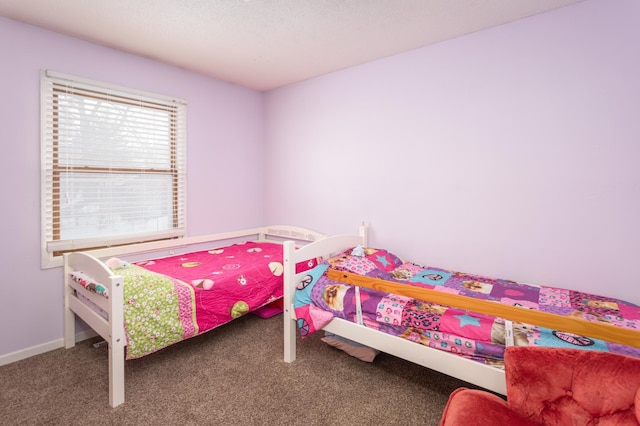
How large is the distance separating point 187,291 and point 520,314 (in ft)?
6.62

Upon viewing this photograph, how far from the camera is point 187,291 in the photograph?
7.55 feet

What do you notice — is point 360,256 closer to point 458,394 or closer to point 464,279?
point 464,279

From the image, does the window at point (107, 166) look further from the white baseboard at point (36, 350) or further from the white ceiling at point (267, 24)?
the white baseboard at point (36, 350)

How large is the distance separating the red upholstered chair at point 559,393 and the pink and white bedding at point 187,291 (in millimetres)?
1704

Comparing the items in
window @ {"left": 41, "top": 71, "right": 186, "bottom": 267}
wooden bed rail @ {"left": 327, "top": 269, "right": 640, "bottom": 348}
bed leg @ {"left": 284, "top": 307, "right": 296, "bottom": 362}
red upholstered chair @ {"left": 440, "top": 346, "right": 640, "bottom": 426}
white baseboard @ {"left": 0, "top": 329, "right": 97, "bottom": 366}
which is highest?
window @ {"left": 41, "top": 71, "right": 186, "bottom": 267}

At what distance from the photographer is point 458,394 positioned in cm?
136

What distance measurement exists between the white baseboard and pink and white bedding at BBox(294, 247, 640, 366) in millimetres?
1776

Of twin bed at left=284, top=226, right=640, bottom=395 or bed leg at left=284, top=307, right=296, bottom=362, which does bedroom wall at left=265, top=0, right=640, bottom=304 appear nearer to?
twin bed at left=284, top=226, right=640, bottom=395

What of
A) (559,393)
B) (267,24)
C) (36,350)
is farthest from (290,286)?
(36,350)

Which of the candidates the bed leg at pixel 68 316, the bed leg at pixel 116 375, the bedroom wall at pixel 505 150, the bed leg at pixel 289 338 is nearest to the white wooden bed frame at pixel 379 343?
the bed leg at pixel 289 338

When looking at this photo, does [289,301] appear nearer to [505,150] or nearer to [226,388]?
[226,388]

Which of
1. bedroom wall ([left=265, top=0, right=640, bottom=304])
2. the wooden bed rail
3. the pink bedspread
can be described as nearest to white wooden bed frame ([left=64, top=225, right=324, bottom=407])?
the pink bedspread

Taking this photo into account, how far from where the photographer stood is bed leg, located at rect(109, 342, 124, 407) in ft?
6.09

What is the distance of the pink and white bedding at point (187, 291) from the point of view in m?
2.07
